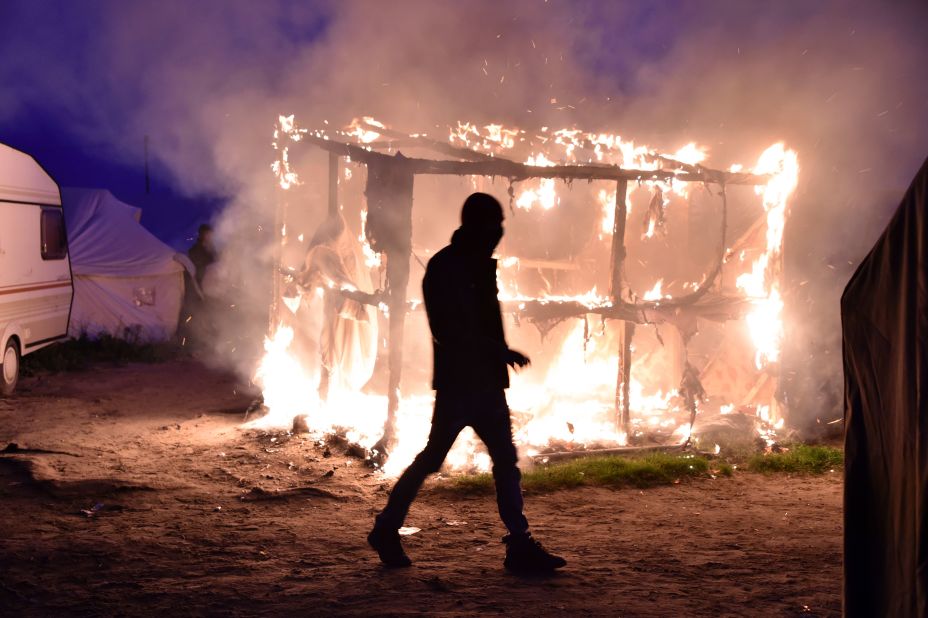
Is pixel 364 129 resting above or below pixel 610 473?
above

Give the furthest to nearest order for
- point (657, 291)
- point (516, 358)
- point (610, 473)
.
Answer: point (657, 291), point (610, 473), point (516, 358)

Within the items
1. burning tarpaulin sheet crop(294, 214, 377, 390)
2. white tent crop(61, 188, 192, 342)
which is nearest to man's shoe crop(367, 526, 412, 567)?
burning tarpaulin sheet crop(294, 214, 377, 390)

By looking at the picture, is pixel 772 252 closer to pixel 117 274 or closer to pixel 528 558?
pixel 528 558

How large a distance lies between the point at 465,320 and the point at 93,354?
11.3 meters

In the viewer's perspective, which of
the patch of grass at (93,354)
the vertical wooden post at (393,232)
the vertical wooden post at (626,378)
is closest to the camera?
the vertical wooden post at (393,232)

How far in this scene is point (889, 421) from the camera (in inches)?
88.5

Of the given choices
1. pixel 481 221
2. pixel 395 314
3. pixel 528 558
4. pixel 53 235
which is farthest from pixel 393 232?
pixel 53 235

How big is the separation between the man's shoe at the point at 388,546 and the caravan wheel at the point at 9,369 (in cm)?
791

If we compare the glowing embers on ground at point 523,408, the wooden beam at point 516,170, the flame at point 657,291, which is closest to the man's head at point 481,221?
the wooden beam at point 516,170

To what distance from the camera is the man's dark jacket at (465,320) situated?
389cm

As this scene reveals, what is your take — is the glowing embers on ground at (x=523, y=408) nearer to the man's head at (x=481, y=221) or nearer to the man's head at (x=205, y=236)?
the man's head at (x=481, y=221)

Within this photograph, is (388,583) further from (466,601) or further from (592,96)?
(592,96)

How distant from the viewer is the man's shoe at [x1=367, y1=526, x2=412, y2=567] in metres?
4.03

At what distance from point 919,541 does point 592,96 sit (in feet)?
23.4
